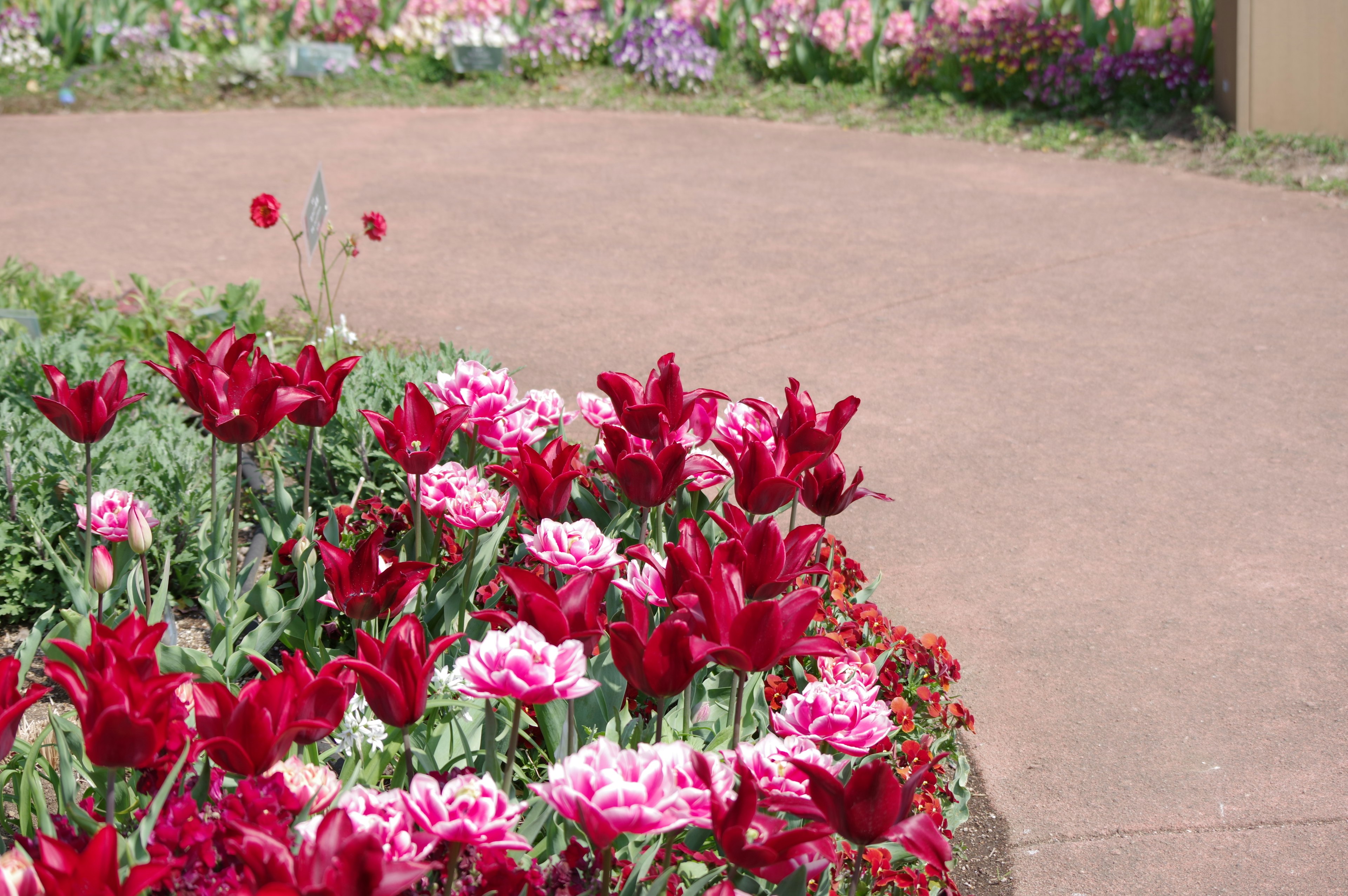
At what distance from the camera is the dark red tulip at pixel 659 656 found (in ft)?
5.33

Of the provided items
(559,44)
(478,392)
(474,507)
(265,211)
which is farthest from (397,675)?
(559,44)

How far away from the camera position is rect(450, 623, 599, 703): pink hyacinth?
5.15ft

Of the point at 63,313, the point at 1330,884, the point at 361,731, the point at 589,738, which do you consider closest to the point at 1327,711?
the point at 1330,884

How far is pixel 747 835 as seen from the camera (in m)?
1.52

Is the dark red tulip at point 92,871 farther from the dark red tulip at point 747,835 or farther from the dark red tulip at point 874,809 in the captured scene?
Result: the dark red tulip at point 874,809

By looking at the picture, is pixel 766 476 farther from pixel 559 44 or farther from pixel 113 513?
pixel 559 44

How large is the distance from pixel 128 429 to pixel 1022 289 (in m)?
4.27

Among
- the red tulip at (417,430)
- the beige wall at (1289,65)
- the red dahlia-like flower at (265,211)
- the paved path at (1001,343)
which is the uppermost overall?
the beige wall at (1289,65)

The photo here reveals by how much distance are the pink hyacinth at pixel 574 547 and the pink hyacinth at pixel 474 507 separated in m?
0.30

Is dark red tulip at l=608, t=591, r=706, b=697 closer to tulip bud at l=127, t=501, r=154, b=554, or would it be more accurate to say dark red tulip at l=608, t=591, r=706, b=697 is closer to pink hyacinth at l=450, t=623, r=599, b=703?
pink hyacinth at l=450, t=623, r=599, b=703

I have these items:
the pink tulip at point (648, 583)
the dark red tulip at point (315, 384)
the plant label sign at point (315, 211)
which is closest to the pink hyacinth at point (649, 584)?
the pink tulip at point (648, 583)

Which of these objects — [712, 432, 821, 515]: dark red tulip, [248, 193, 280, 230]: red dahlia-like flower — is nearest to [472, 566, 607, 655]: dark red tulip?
[712, 432, 821, 515]: dark red tulip

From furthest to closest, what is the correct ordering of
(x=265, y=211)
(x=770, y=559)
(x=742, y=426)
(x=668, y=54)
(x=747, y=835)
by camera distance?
1. (x=668, y=54)
2. (x=265, y=211)
3. (x=742, y=426)
4. (x=770, y=559)
5. (x=747, y=835)

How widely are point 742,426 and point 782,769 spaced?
98 cm
